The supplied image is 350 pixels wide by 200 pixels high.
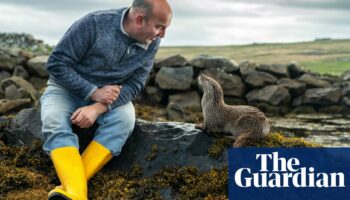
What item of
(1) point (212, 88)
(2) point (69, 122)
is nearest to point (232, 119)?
(1) point (212, 88)

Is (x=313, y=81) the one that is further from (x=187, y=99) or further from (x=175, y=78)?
(x=175, y=78)

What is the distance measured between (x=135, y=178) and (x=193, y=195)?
81cm

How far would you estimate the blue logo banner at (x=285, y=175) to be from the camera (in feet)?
19.9

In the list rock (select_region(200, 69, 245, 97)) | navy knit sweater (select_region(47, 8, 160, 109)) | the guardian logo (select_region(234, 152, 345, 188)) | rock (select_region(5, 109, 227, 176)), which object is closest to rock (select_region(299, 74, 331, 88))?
rock (select_region(200, 69, 245, 97))

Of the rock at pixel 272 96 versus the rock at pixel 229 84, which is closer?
the rock at pixel 272 96

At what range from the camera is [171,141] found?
6.79 m

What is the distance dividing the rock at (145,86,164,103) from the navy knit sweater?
1276 cm

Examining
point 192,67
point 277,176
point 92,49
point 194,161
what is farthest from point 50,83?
point 192,67

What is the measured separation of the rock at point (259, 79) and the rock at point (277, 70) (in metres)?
0.38

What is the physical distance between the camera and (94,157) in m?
6.48

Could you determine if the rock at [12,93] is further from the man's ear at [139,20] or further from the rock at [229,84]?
the man's ear at [139,20]

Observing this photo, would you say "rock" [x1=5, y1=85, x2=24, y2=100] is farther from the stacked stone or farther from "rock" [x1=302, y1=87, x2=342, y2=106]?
"rock" [x1=302, y1=87, x2=342, y2=106]

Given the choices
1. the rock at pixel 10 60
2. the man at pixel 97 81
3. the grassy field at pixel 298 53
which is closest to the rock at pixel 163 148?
the man at pixel 97 81

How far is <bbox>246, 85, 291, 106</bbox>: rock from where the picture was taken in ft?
63.9
